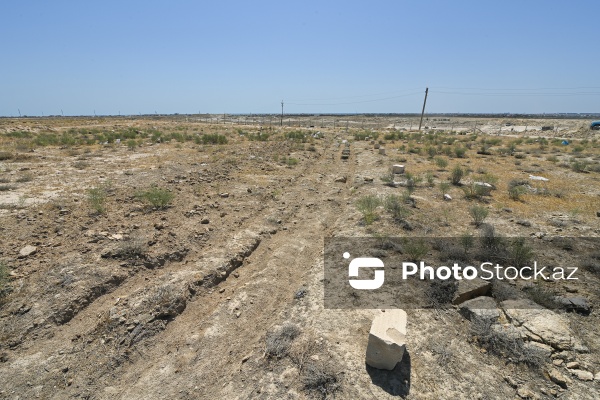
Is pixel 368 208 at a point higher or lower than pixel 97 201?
lower

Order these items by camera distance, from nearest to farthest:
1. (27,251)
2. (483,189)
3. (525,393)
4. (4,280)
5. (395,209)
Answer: (525,393) → (4,280) → (27,251) → (395,209) → (483,189)

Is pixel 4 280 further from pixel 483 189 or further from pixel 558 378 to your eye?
pixel 483 189

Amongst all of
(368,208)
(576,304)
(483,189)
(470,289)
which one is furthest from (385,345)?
(483,189)

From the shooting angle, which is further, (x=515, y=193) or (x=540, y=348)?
(x=515, y=193)

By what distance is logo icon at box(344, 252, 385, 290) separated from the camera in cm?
569

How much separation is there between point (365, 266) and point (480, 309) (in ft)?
7.08

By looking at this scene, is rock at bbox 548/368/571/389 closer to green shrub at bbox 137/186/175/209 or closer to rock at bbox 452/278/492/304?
rock at bbox 452/278/492/304

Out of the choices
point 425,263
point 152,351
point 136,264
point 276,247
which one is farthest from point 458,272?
point 136,264

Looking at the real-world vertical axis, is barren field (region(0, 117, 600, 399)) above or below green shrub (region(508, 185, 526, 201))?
below

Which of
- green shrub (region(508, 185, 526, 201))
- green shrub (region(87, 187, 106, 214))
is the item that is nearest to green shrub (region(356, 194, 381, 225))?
green shrub (region(508, 185, 526, 201))

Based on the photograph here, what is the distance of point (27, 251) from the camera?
6035mm

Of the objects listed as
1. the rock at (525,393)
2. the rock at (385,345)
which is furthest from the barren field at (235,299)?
the rock at (385,345)

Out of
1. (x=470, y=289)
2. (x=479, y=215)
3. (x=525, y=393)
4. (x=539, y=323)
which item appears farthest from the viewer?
(x=479, y=215)

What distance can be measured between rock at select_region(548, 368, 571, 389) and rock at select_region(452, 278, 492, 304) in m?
1.53
